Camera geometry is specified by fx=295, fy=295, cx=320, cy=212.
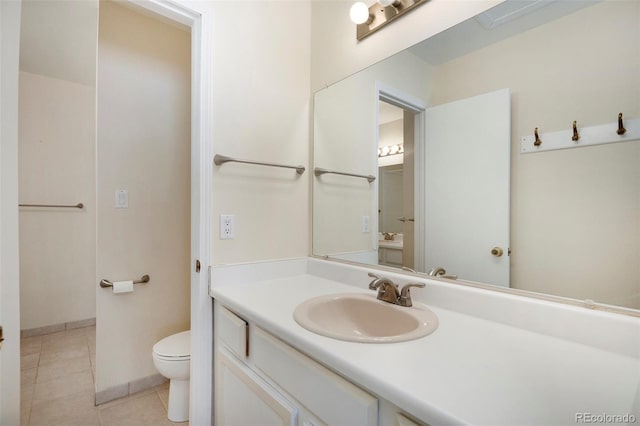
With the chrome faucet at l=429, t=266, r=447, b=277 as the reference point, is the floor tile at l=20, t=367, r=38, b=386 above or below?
below

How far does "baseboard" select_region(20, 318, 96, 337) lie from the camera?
2674 millimetres

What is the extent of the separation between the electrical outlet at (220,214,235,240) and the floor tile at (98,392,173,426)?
1149 millimetres

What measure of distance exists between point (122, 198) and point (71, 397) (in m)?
1.25

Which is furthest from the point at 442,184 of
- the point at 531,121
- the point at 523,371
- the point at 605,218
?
the point at 523,371

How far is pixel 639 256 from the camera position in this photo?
28.4 inches

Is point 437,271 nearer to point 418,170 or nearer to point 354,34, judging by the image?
point 418,170

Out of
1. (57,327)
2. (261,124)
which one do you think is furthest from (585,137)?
(57,327)

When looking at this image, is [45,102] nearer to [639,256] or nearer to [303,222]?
[303,222]

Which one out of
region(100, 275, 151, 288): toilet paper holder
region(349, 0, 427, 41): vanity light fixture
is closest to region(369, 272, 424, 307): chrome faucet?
region(349, 0, 427, 41): vanity light fixture

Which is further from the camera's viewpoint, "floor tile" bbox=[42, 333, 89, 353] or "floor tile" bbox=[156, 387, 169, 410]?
"floor tile" bbox=[42, 333, 89, 353]

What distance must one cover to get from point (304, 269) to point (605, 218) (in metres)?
1.23

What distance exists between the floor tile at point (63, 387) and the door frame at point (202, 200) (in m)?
1.12

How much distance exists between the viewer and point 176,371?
158 cm

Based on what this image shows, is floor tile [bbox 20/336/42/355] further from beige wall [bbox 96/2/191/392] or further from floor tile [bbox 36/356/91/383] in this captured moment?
beige wall [bbox 96/2/191/392]
